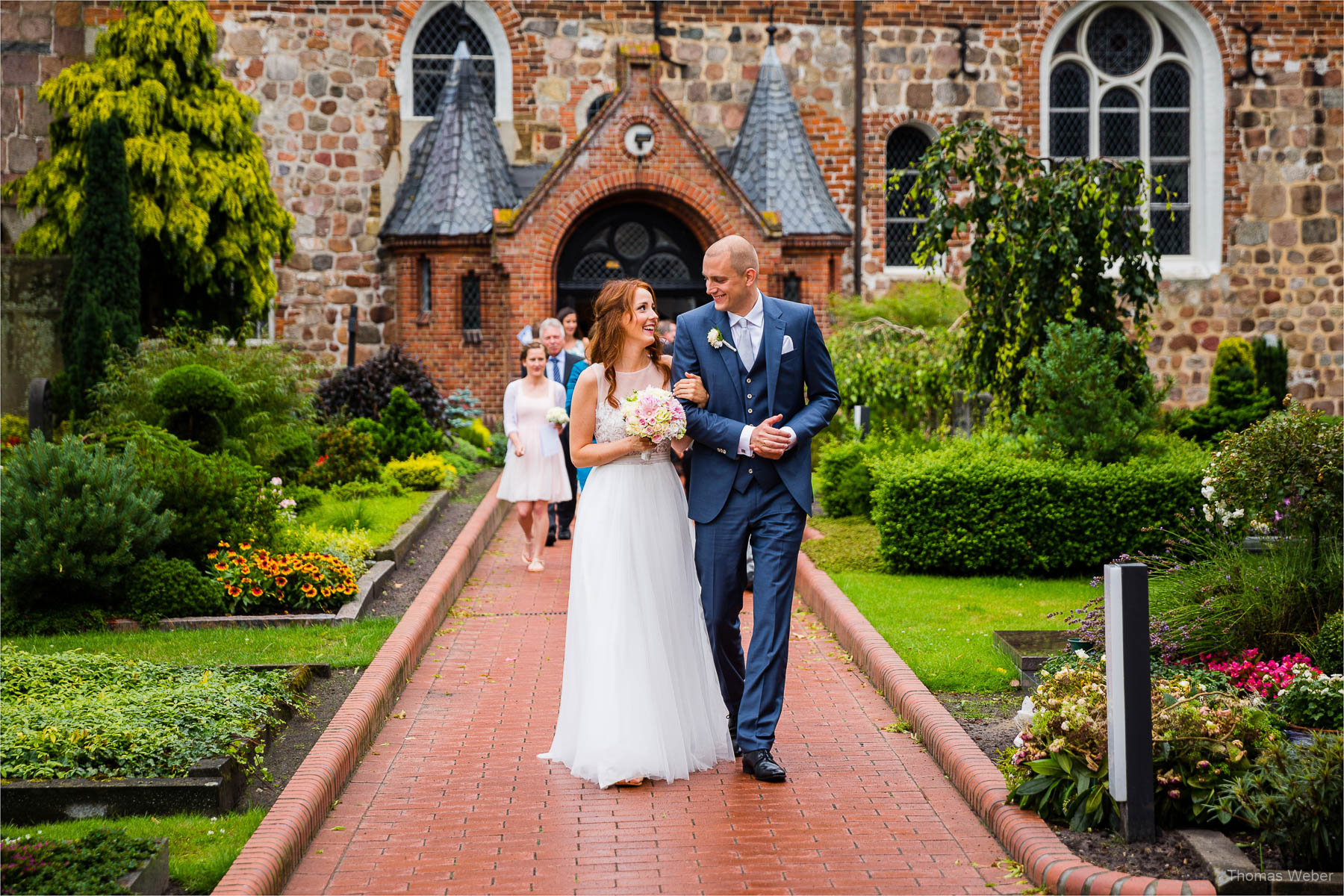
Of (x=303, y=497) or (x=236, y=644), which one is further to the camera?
(x=303, y=497)

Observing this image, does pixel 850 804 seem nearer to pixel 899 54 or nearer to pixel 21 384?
pixel 21 384

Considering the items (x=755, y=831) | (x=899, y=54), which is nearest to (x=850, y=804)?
(x=755, y=831)

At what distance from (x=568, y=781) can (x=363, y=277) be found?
661 inches

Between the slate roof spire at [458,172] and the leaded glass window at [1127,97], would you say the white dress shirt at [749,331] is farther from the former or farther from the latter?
the leaded glass window at [1127,97]

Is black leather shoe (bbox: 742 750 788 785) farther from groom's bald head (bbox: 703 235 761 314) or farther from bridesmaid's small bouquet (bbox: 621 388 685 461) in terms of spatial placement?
groom's bald head (bbox: 703 235 761 314)

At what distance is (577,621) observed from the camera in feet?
19.3

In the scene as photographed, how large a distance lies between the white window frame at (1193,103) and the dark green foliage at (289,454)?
1440 centimetres

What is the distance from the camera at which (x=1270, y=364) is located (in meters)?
21.5

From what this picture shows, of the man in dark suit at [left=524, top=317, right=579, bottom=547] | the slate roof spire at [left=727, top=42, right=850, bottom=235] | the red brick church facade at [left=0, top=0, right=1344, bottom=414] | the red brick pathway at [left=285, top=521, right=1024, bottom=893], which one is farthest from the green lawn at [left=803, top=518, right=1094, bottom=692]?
the red brick church facade at [left=0, top=0, right=1344, bottom=414]

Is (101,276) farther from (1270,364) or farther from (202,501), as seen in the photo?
(1270,364)

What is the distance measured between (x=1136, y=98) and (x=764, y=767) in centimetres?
2059

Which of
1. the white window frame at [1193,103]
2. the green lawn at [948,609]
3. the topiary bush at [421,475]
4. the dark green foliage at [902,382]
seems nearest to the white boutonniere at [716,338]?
the green lawn at [948,609]

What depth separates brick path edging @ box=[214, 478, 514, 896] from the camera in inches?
174

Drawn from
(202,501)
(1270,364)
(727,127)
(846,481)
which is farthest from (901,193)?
(202,501)
